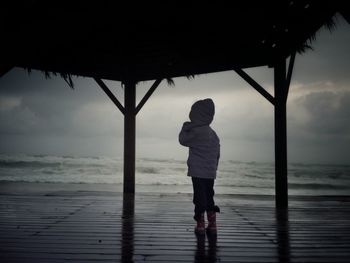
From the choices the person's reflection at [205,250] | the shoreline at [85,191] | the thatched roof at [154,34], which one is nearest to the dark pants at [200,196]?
the person's reflection at [205,250]

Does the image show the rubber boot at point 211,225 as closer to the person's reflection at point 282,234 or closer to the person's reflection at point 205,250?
the person's reflection at point 205,250

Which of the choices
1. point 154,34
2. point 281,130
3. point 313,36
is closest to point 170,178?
point 281,130

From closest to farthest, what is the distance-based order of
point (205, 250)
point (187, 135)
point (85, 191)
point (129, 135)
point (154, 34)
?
1. point (205, 250)
2. point (187, 135)
3. point (154, 34)
4. point (129, 135)
5. point (85, 191)

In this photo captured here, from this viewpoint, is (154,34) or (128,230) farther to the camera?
(154,34)

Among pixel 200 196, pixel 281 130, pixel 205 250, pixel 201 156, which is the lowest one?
pixel 205 250

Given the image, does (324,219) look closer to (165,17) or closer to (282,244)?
(282,244)

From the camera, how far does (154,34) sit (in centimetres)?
618

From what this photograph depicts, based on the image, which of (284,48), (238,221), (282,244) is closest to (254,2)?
(284,48)

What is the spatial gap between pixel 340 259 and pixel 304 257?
0.26m

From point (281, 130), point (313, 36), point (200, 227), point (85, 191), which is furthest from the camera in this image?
point (85, 191)

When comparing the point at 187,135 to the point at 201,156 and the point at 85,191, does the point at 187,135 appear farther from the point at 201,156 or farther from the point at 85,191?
the point at 85,191

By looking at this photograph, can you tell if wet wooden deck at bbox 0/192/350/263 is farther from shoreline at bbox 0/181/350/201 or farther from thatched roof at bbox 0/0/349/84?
thatched roof at bbox 0/0/349/84

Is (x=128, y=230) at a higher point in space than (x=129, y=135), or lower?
lower

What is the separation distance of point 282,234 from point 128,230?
5.19ft
